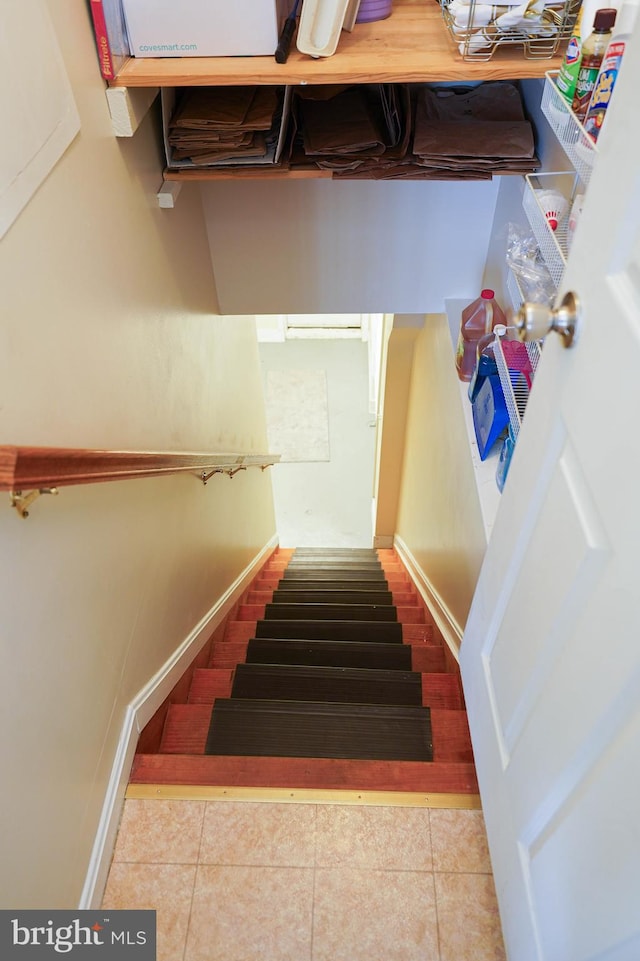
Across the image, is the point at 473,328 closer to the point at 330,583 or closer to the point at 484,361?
the point at 484,361

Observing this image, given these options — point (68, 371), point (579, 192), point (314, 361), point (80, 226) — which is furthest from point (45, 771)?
point (314, 361)

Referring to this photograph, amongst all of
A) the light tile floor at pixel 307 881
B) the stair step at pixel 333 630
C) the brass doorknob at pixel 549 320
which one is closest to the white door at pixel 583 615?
the brass doorknob at pixel 549 320

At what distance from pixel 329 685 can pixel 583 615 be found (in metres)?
1.34

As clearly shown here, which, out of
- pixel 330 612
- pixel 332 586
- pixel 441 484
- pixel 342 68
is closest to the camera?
pixel 342 68

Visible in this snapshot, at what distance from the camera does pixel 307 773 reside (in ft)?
5.35

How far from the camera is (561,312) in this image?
893 mm

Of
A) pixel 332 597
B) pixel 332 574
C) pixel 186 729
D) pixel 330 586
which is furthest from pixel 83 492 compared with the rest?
pixel 332 574

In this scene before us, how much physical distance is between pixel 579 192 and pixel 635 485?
1064 millimetres

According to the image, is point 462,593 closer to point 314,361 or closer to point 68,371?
point 68,371

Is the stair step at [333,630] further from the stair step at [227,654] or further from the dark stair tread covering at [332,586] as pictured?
the dark stair tread covering at [332,586]

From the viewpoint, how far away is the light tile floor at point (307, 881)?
4.44 ft

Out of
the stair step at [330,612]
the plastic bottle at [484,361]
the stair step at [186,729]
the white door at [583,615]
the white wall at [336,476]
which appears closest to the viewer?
the white door at [583,615]

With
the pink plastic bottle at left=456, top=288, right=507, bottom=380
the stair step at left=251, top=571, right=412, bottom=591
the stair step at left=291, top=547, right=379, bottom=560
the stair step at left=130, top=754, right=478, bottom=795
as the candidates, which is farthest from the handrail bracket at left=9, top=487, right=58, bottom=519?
the stair step at left=291, top=547, right=379, bottom=560
